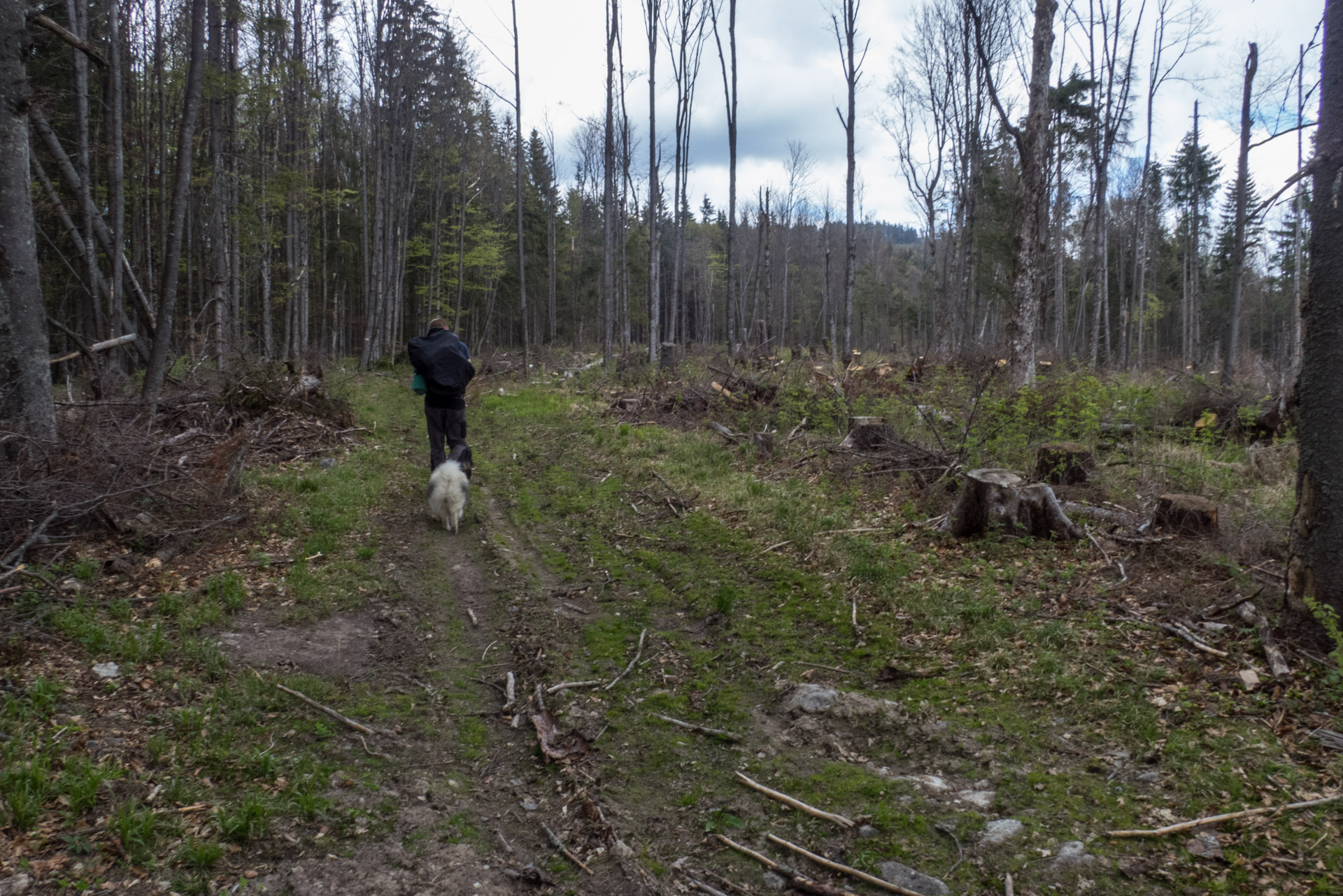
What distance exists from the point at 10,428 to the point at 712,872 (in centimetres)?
638

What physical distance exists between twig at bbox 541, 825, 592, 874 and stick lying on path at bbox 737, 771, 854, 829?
0.98 metres

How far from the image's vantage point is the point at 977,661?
490 centimetres

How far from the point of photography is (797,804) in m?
3.51

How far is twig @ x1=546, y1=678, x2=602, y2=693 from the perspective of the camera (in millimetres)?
4586

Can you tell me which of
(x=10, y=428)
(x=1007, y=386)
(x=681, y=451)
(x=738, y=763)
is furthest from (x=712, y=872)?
(x=1007, y=386)

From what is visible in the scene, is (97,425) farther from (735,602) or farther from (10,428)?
(735,602)

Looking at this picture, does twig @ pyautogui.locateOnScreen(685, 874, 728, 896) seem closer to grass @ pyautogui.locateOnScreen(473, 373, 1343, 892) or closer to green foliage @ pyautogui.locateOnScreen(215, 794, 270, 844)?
grass @ pyautogui.locateOnScreen(473, 373, 1343, 892)

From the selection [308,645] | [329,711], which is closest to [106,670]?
[308,645]

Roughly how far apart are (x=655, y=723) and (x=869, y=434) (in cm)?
649

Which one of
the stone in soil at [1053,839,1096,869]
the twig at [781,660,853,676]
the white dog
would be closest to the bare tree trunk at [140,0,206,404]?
the white dog

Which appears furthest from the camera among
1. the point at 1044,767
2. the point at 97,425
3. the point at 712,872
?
the point at 97,425

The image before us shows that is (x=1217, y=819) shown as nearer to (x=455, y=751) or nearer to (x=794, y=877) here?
(x=794, y=877)

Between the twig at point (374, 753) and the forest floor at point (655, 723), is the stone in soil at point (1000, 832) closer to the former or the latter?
the forest floor at point (655, 723)

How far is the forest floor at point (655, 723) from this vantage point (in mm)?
3055
